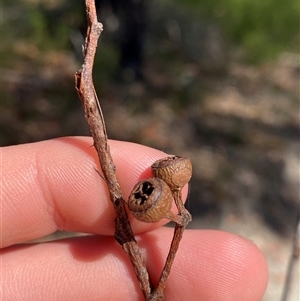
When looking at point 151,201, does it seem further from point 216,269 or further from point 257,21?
point 257,21

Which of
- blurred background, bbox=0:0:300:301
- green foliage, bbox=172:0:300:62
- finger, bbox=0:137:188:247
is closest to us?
finger, bbox=0:137:188:247

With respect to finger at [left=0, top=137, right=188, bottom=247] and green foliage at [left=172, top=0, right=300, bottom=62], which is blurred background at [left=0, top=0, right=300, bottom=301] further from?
finger at [left=0, top=137, right=188, bottom=247]

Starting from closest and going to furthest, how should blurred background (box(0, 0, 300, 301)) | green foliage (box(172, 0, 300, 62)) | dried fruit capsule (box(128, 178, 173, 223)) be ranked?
dried fruit capsule (box(128, 178, 173, 223))
blurred background (box(0, 0, 300, 301))
green foliage (box(172, 0, 300, 62))

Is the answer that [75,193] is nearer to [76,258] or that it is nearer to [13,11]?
[76,258]

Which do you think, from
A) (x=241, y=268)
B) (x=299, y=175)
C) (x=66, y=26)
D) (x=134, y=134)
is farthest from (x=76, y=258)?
(x=66, y=26)

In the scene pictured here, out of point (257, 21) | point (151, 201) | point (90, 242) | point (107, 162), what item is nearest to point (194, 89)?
point (257, 21)

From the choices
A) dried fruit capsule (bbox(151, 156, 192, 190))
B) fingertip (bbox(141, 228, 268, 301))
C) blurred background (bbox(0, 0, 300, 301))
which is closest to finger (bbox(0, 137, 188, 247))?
fingertip (bbox(141, 228, 268, 301))

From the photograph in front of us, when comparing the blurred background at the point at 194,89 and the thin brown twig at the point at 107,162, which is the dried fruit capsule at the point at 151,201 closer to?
the thin brown twig at the point at 107,162
